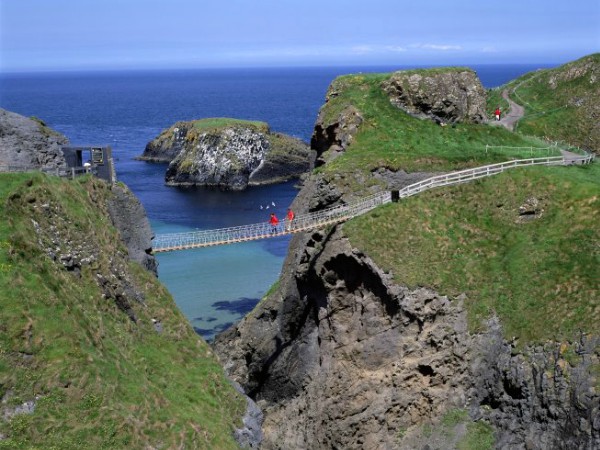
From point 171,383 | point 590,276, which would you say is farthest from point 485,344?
point 171,383

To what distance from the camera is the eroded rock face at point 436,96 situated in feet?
207

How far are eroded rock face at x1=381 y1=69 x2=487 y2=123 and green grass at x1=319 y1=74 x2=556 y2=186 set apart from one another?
784mm

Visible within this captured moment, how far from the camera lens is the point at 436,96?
208ft

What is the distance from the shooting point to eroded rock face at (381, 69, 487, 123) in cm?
6322

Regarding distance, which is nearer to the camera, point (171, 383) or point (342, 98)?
point (171, 383)

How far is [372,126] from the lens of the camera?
199 feet

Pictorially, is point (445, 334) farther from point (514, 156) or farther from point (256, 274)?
point (256, 274)

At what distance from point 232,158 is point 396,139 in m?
69.0

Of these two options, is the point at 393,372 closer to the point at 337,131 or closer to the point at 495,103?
the point at 337,131

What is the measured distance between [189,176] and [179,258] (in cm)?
4249

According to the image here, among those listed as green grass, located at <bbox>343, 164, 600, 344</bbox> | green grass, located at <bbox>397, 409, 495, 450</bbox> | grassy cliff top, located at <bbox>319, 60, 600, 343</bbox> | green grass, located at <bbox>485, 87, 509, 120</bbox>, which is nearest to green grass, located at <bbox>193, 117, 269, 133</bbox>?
green grass, located at <bbox>485, 87, 509, 120</bbox>

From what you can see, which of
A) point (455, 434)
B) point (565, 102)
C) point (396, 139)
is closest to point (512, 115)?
point (565, 102)

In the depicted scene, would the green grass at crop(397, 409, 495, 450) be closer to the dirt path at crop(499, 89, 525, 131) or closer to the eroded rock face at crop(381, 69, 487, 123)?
the eroded rock face at crop(381, 69, 487, 123)

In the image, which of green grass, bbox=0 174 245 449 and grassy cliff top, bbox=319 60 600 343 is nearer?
green grass, bbox=0 174 245 449
